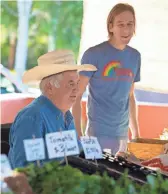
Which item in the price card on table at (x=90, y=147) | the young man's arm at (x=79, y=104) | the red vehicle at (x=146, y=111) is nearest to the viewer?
the price card on table at (x=90, y=147)

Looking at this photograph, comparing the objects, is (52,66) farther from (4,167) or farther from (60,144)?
(4,167)

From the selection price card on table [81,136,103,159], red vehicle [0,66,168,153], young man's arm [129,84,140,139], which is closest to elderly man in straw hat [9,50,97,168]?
price card on table [81,136,103,159]

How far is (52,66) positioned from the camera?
98.5 inches

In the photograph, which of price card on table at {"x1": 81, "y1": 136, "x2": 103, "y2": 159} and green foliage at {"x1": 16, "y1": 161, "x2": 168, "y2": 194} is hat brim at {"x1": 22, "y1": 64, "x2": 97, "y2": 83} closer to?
price card on table at {"x1": 81, "y1": 136, "x2": 103, "y2": 159}

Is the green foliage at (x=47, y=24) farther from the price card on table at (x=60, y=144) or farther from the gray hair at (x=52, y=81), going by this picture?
the price card on table at (x=60, y=144)

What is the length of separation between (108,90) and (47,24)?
10.8 m

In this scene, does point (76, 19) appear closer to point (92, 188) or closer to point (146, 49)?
point (146, 49)

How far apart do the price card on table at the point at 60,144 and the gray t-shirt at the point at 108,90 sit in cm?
154

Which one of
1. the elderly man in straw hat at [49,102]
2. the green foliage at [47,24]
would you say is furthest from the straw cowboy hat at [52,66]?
the green foliage at [47,24]

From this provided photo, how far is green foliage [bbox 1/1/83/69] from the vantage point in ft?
45.7

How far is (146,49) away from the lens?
15.6ft

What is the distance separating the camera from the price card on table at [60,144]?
5.78ft

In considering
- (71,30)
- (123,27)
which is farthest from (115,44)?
(71,30)

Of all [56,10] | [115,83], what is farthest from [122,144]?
[56,10]
